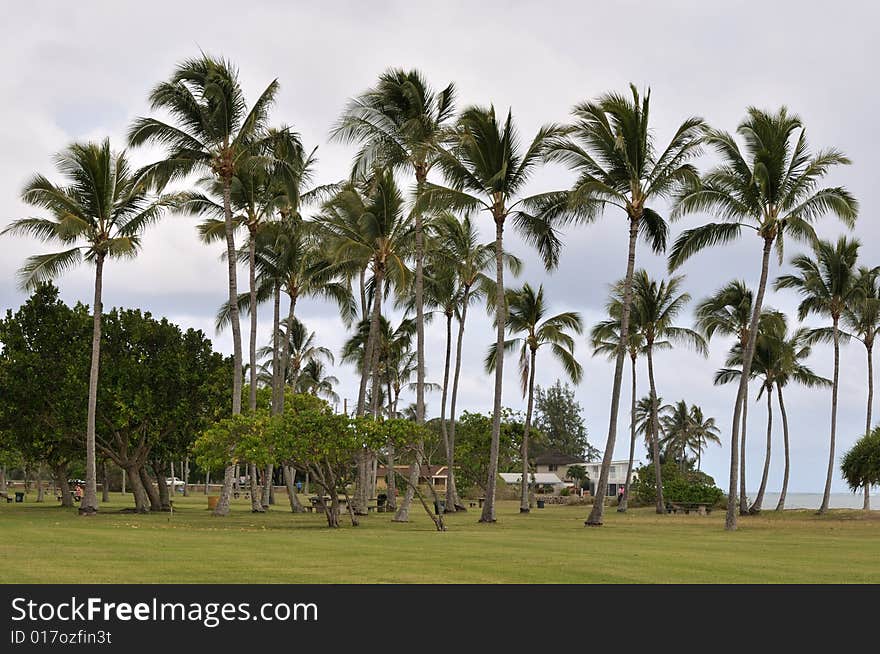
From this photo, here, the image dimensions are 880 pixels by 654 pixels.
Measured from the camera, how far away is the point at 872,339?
171ft

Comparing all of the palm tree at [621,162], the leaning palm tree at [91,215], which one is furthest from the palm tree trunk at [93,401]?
the palm tree at [621,162]

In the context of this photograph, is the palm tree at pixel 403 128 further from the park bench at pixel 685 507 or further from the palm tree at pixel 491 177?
the park bench at pixel 685 507

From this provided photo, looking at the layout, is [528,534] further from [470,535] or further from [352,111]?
[352,111]

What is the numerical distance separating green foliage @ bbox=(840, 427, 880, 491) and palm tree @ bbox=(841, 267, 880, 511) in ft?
2.59

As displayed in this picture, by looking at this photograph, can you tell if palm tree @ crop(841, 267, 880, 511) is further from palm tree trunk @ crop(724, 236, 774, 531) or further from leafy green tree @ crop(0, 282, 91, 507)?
leafy green tree @ crop(0, 282, 91, 507)

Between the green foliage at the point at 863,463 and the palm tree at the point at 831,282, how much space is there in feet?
4.23

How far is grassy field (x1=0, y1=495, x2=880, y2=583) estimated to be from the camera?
15484mm

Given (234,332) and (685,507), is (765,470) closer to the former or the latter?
(685,507)

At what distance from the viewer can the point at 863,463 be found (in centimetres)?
4862

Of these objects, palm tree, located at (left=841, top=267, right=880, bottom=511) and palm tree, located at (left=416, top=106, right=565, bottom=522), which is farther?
palm tree, located at (left=841, top=267, right=880, bottom=511)

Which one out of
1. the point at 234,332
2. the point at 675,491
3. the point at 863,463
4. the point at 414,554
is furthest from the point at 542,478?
the point at 414,554

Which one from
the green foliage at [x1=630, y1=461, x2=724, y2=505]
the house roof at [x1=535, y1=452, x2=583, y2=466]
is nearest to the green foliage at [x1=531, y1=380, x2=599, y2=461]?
the house roof at [x1=535, y1=452, x2=583, y2=466]

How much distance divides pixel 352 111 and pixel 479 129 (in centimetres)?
529
